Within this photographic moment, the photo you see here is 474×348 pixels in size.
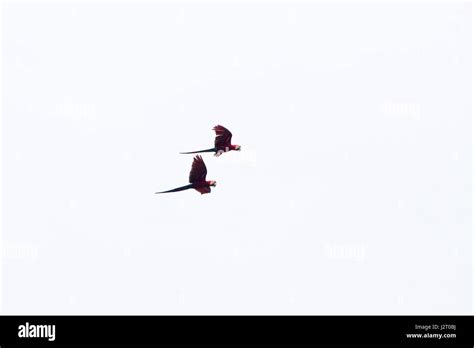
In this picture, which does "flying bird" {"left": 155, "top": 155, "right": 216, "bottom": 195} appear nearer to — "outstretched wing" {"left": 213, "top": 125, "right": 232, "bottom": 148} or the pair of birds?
the pair of birds

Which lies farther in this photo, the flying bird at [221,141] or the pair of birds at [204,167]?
the flying bird at [221,141]

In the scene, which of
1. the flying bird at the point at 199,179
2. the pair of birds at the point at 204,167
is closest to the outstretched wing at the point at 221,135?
the pair of birds at the point at 204,167

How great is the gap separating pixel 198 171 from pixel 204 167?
1.36 ft

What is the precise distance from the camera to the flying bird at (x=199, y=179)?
59.5 metres

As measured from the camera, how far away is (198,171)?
196 ft

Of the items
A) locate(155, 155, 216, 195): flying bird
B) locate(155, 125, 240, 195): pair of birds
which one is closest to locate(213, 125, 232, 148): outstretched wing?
locate(155, 125, 240, 195): pair of birds

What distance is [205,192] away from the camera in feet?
197

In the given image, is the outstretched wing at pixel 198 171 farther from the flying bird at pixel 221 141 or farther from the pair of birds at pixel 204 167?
the flying bird at pixel 221 141

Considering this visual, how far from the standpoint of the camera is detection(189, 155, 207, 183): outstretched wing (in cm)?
5947

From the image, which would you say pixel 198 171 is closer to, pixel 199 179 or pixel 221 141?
pixel 199 179
